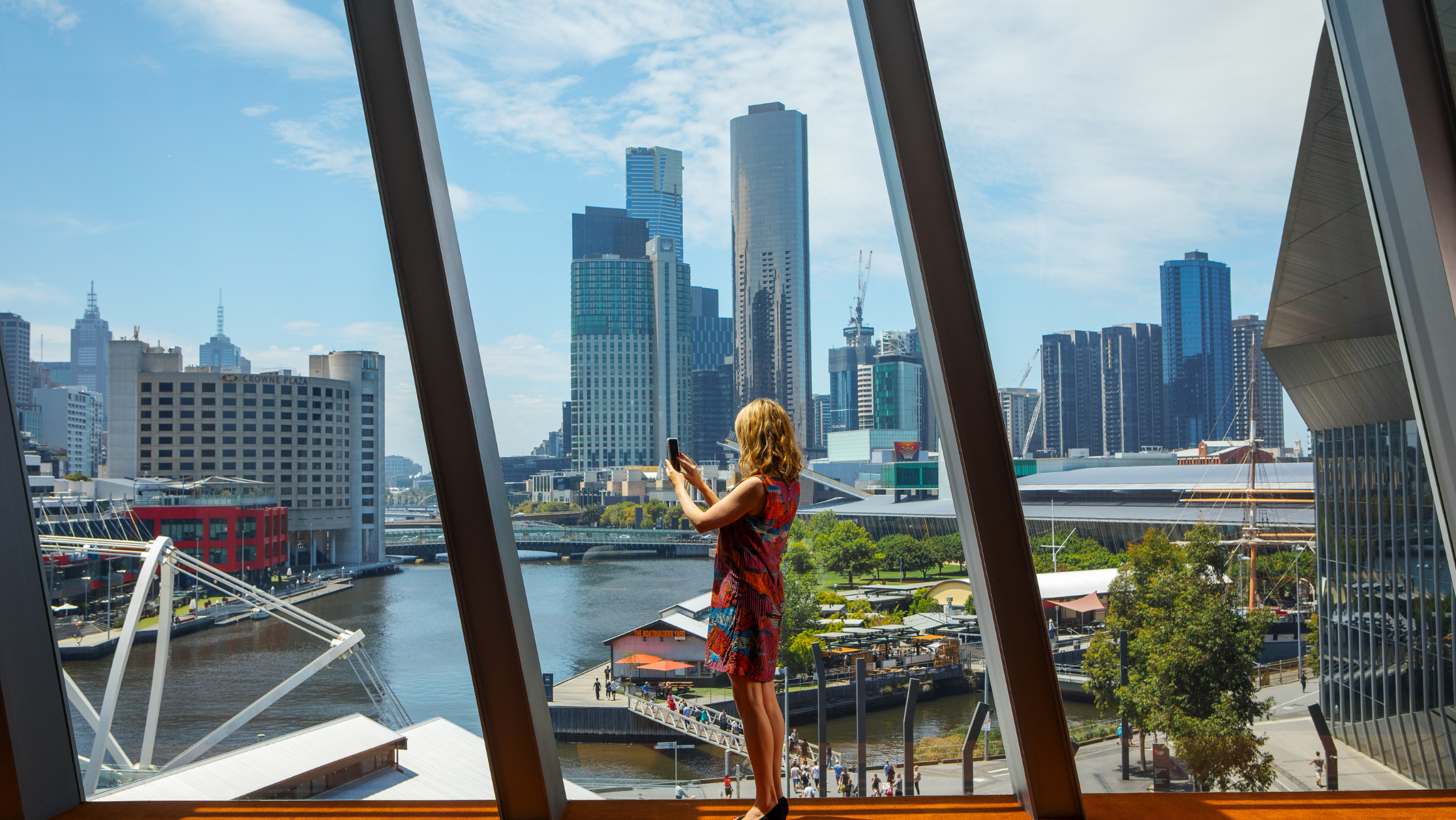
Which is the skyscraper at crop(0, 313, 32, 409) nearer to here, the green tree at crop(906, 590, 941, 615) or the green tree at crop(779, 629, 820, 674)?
the green tree at crop(779, 629, 820, 674)

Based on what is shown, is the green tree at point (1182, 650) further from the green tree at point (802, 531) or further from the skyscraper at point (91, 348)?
the skyscraper at point (91, 348)

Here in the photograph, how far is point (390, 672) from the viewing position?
240 centimetres

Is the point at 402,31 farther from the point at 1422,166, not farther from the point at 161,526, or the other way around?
the point at 1422,166

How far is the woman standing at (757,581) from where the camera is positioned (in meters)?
1.82

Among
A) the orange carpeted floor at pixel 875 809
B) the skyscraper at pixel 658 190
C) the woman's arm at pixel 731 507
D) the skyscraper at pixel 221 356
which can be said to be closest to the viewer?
the woman's arm at pixel 731 507

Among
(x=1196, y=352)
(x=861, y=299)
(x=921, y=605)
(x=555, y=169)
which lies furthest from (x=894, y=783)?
(x=555, y=169)

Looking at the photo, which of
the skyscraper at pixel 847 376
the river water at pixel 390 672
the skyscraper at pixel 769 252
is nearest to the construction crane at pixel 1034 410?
the skyscraper at pixel 847 376

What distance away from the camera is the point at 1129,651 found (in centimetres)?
262

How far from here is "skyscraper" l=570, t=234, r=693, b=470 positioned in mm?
2576

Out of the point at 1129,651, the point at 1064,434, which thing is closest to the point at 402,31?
the point at 1064,434

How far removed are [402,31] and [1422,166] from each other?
2.70 metres

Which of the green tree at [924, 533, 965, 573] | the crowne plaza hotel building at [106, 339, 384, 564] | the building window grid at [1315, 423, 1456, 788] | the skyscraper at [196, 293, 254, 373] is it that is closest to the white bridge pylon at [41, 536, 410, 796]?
the crowne plaza hotel building at [106, 339, 384, 564]

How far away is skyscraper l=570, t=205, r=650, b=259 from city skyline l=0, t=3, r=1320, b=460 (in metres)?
0.06

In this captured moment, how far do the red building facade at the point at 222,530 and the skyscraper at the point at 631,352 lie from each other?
1.01 metres
